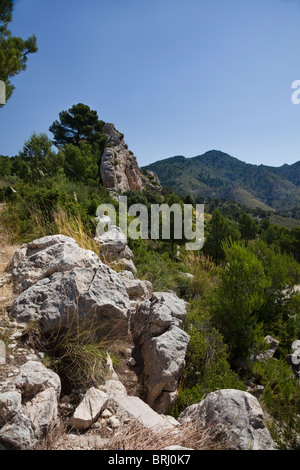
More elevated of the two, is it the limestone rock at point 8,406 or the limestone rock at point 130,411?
the limestone rock at point 8,406

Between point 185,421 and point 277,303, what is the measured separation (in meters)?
4.58

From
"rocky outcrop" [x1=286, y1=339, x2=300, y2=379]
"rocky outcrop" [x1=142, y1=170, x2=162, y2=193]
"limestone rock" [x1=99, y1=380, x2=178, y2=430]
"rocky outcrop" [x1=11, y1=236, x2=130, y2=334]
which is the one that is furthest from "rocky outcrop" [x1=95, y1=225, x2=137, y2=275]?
"rocky outcrop" [x1=142, y1=170, x2=162, y2=193]

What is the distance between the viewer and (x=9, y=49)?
6594 millimetres

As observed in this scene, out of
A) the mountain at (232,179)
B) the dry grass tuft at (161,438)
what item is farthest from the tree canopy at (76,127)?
the mountain at (232,179)

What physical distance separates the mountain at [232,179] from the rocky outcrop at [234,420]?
3884 inches

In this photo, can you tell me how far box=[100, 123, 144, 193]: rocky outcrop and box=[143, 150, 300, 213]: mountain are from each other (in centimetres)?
6029

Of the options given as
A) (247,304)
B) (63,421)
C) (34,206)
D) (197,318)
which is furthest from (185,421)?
(34,206)

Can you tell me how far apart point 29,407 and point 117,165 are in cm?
3522

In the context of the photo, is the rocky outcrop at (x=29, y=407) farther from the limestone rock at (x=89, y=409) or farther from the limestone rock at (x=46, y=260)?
the limestone rock at (x=46, y=260)

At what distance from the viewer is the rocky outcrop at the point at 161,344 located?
270cm

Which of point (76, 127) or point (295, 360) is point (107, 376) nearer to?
point (295, 360)

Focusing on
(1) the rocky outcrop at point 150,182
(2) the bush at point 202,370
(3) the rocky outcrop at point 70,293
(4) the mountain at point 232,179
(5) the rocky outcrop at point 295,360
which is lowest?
(5) the rocky outcrop at point 295,360

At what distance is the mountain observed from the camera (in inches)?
4705

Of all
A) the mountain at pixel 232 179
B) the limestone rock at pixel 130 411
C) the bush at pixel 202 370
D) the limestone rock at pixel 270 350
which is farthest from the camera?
the mountain at pixel 232 179
